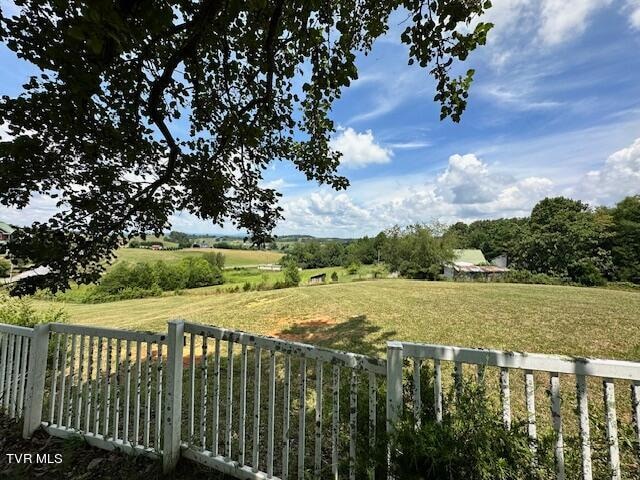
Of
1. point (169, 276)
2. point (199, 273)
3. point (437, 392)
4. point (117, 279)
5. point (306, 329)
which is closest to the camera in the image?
point (437, 392)

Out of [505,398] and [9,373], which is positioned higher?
[505,398]

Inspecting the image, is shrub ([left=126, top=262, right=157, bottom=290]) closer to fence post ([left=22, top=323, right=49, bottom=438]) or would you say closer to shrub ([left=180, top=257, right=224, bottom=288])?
shrub ([left=180, top=257, right=224, bottom=288])

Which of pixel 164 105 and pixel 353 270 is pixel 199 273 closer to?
pixel 353 270

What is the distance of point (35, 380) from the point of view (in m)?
3.29

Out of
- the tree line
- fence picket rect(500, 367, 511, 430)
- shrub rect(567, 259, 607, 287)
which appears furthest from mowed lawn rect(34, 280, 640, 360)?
shrub rect(567, 259, 607, 287)

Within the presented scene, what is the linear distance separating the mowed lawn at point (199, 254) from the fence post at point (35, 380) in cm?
2249

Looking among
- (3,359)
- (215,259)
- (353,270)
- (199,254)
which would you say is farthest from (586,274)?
(199,254)

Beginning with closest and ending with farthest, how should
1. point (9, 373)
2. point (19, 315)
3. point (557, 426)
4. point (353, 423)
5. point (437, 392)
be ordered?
point (557, 426)
point (437, 392)
point (353, 423)
point (9, 373)
point (19, 315)

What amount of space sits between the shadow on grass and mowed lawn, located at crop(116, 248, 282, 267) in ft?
61.1

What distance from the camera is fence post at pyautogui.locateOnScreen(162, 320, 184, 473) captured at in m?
2.63

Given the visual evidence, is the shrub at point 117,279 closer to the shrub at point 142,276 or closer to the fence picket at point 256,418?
the shrub at point 142,276

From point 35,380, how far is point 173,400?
183cm

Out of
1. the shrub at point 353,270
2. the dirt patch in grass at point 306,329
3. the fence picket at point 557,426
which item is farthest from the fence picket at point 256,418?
the shrub at point 353,270

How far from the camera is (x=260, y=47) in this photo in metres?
3.20
